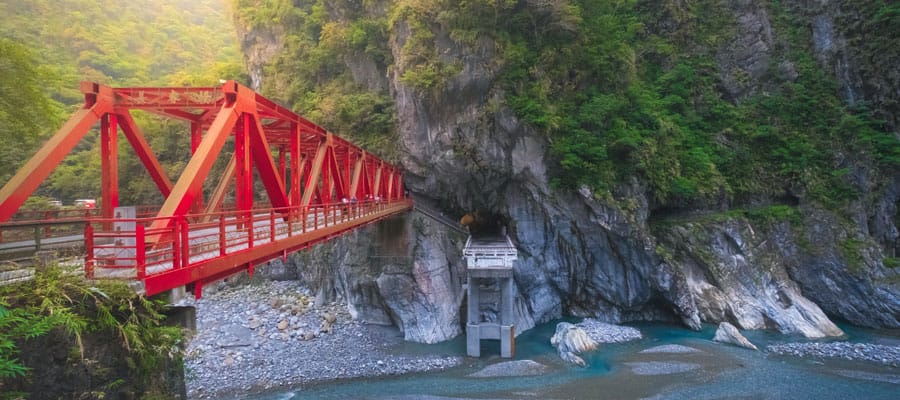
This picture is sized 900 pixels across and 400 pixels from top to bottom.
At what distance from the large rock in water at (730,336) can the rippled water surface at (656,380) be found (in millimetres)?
454

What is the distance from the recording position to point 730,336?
1627 centimetres

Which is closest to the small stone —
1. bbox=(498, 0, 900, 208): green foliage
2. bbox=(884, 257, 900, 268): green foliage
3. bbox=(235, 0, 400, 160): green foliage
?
bbox=(235, 0, 400, 160): green foliage

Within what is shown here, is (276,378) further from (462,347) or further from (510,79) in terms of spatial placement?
(510,79)

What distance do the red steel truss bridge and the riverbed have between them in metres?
6.19

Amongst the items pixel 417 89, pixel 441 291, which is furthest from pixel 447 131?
pixel 441 291

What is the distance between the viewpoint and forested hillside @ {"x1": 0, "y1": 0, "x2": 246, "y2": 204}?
13750 mm

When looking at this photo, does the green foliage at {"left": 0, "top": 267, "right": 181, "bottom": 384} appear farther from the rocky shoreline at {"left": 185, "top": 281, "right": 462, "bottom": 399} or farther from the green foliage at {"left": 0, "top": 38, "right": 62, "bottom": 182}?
the green foliage at {"left": 0, "top": 38, "right": 62, "bottom": 182}

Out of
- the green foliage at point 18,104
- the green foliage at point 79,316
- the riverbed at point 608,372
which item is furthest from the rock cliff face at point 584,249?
the green foliage at point 79,316

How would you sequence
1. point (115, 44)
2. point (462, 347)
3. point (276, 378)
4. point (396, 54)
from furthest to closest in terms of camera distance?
point (115, 44), point (396, 54), point (462, 347), point (276, 378)

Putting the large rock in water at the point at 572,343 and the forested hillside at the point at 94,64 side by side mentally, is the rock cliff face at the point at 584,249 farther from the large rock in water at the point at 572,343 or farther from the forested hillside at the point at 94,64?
the forested hillside at the point at 94,64

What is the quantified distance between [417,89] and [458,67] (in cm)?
221

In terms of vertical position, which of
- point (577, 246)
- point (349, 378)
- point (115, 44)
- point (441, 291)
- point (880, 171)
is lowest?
point (349, 378)

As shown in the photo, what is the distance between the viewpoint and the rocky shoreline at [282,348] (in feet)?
46.9

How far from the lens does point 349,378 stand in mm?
14438
